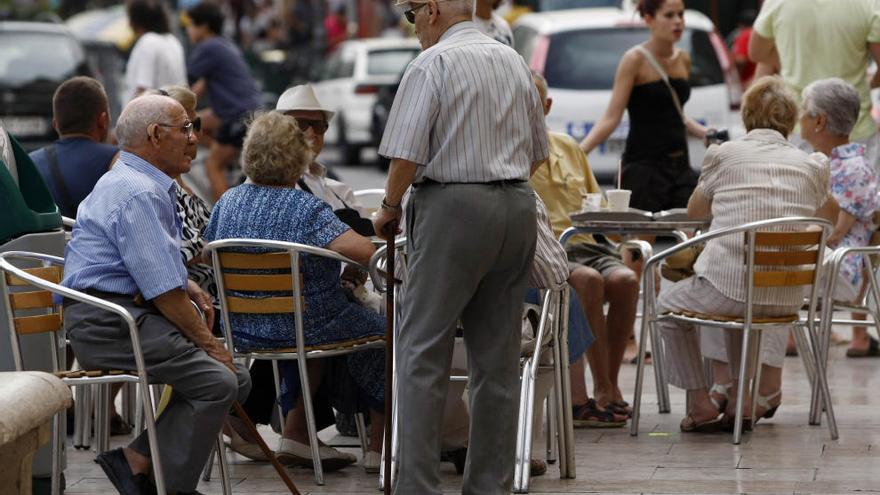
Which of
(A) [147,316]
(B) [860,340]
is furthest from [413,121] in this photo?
(B) [860,340]

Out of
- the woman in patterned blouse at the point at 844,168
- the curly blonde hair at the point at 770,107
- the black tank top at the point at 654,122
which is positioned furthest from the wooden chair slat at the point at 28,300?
the black tank top at the point at 654,122

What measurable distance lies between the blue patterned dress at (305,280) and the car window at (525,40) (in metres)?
9.29

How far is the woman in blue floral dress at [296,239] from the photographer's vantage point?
649cm

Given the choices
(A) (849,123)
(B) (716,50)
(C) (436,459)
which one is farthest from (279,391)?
(B) (716,50)

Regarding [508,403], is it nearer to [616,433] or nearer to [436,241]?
[436,241]

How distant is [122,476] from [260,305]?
37.6 inches

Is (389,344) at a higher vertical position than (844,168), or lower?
lower

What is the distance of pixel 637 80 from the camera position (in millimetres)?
9234

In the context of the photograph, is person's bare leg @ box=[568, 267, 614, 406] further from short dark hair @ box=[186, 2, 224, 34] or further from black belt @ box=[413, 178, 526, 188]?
short dark hair @ box=[186, 2, 224, 34]

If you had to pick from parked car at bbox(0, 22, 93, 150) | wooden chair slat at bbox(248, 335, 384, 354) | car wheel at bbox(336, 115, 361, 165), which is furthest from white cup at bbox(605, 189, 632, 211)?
car wheel at bbox(336, 115, 361, 165)

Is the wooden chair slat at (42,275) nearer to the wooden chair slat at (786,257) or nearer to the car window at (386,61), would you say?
the wooden chair slat at (786,257)

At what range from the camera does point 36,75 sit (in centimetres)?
1875

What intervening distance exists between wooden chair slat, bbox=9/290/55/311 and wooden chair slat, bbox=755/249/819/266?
9.17ft

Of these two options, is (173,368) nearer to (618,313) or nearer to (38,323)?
(38,323)
